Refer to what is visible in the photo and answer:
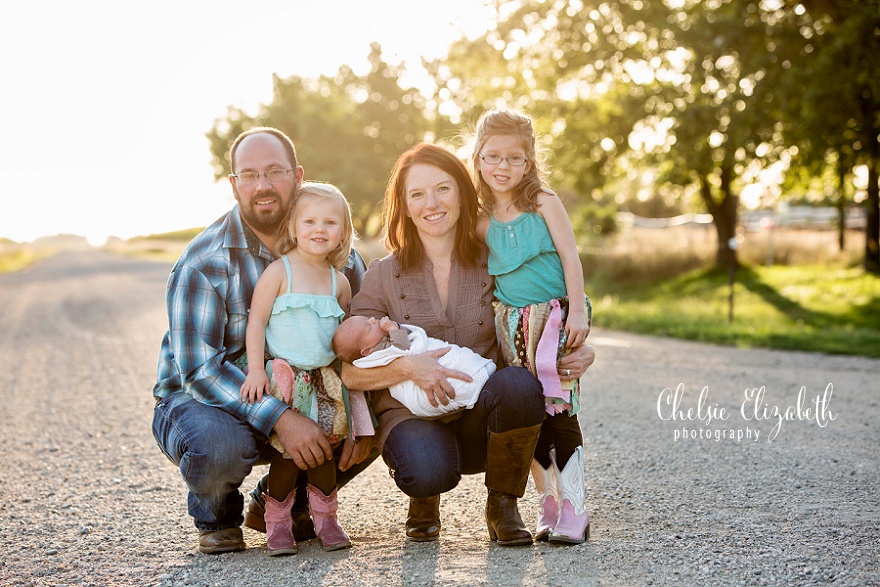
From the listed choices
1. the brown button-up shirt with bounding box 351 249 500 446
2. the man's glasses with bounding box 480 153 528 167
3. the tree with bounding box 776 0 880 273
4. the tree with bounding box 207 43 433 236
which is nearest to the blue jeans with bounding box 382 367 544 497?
the brown button-up shirt with bounding box 351 249 500 446

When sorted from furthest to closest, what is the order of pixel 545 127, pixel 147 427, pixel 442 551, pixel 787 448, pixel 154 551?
pixel 545 127 → pixel 147 427 → pixel 787 448 → pixel 154 551 → pixel 442 551

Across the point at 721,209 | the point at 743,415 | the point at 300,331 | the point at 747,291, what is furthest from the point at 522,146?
the point at 721,209

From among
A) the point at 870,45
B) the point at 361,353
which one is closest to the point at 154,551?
the point at 361,353

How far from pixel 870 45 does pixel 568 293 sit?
1120 centimetres

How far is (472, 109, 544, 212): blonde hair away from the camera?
12.7 feet

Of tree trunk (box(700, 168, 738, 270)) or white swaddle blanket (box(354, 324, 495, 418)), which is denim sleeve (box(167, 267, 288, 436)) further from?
tree trunk (box(700, 168, 738, 270))

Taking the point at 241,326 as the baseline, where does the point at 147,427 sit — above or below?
below

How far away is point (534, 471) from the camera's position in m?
3.89

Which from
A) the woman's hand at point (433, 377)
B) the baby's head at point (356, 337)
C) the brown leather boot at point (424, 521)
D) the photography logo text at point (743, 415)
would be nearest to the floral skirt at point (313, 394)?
the baby's head at point (356, 337)

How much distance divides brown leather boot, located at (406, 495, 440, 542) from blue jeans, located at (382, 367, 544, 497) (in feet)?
0.46

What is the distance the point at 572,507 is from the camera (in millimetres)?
3627

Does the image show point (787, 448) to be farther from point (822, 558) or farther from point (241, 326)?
point (241, 326)

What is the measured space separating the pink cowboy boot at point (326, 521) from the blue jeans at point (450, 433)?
0.33 metres

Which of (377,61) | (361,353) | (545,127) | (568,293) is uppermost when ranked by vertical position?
(377,61)
